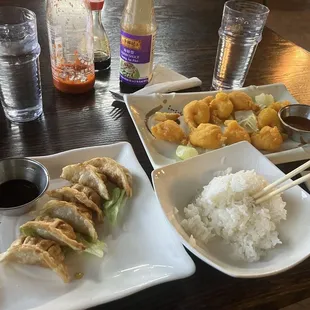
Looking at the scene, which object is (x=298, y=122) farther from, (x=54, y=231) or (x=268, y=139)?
(x=54, y=231)

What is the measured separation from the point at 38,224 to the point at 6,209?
0.30 feet

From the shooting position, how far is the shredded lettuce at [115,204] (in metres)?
0.88

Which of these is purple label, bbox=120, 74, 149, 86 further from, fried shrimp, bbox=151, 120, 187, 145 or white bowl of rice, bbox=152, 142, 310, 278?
white bowl of rice, bbox=152, 142, 310, 278

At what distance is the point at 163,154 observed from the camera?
1.11 meters

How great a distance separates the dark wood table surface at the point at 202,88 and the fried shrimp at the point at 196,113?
164 mm

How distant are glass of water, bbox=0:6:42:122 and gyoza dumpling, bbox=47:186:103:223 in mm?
369

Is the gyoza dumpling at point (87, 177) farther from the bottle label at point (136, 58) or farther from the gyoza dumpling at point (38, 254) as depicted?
the bottle label at point (136, 58)

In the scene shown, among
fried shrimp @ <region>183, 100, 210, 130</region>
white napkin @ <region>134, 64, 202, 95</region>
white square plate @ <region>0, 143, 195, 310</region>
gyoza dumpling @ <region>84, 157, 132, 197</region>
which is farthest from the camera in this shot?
white napkin @ <region>134, 64, 202, 95</region>

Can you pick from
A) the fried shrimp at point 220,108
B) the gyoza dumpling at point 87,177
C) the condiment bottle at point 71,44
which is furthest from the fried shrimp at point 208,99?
the gyoza dumpling at point 87,177

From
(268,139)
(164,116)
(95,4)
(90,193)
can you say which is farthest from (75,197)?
(95,4)

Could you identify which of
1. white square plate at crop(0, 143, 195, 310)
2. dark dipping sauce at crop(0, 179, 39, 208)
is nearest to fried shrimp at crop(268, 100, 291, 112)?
white square plate at crop(0, 143, 195, 310)

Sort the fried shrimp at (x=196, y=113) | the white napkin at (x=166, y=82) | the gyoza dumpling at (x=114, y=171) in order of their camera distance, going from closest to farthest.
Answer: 1. the gyoza dumpling at (x=114, y=171)
2. the fried shrimp at (x=196, y=113)
3. the white napkin at (x=166, y=82)

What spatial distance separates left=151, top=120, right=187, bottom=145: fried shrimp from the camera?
3.73 feet

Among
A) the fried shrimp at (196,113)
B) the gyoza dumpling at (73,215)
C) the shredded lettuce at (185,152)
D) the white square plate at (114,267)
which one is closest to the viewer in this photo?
the white square plate at (114,267)
